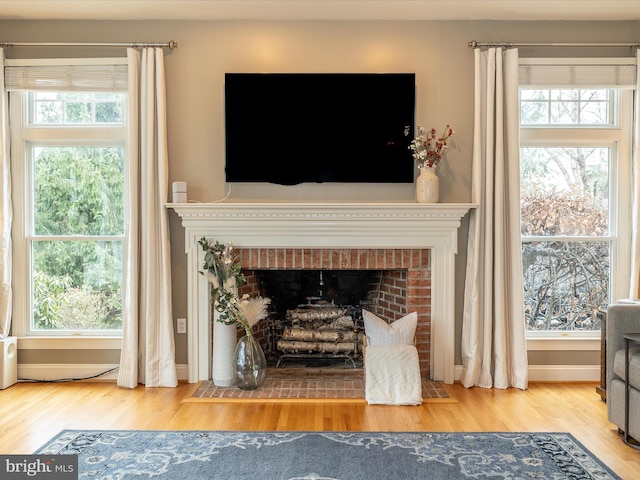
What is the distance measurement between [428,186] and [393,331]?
1031 millimetres

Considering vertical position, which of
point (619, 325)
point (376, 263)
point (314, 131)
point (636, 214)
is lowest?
point (619, 325)

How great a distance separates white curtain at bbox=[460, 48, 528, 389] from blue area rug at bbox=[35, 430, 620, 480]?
95 cm

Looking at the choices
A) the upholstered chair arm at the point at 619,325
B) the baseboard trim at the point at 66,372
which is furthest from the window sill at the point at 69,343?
the upholstered chair arm at the point at 619,325

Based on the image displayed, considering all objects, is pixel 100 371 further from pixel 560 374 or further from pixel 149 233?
pixel 560 374

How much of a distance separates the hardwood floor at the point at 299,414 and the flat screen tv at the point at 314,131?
1.57 m

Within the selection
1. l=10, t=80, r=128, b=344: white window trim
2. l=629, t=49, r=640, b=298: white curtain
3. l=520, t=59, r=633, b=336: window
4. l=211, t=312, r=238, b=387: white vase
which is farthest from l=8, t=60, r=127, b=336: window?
l=629, t=49, r=640, b=298: white curtain

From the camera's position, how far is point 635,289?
397 cm

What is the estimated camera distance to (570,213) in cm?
420

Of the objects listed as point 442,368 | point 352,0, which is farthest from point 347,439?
point 352,0

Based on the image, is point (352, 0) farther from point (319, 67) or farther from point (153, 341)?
point (153, 341)

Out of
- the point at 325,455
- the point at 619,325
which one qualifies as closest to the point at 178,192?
the point at 325,455

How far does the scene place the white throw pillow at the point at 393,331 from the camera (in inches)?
149

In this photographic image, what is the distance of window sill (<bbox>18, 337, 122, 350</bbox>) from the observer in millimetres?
4113

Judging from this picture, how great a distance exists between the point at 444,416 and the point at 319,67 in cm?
251
